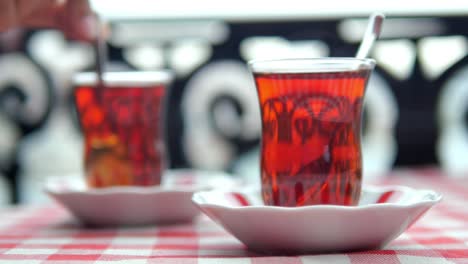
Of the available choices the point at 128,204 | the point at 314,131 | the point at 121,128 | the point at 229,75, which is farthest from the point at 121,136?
the point at 229,75

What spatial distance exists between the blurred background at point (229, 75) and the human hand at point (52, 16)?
23.3 inches

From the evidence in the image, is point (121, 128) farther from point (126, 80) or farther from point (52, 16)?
point (52, 16)

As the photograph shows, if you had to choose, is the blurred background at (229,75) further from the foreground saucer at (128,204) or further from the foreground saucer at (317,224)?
the foreground saucer at (317,224)

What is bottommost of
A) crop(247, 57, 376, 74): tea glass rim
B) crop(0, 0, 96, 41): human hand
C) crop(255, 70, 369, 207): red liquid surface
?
crop(255, 70, 369, 207): red liquid surface

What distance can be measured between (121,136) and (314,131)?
412mm

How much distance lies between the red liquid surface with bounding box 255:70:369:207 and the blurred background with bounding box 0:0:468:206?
1128 millimetres

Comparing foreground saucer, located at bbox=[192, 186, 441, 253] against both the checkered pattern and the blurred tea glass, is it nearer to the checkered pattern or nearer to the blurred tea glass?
the checkered pattern

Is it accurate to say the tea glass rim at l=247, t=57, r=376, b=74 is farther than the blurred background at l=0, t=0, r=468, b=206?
No

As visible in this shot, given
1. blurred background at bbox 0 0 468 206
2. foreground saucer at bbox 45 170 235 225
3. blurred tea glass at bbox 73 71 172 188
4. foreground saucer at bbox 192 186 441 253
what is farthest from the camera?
blurred background at bbox 0 0 468 206

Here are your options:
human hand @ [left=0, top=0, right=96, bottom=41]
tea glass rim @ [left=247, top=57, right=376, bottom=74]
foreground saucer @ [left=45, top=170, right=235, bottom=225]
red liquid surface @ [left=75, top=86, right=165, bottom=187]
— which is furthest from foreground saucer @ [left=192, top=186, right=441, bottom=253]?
human hand @ [left=0, top=0, right=96, bottom=41]

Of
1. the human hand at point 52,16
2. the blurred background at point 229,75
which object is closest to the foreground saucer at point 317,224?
the human hand at point 52,16

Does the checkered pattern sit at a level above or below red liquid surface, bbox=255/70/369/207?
below

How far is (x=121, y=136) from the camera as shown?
115 centimetres

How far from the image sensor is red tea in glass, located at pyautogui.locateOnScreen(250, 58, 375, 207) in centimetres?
81
